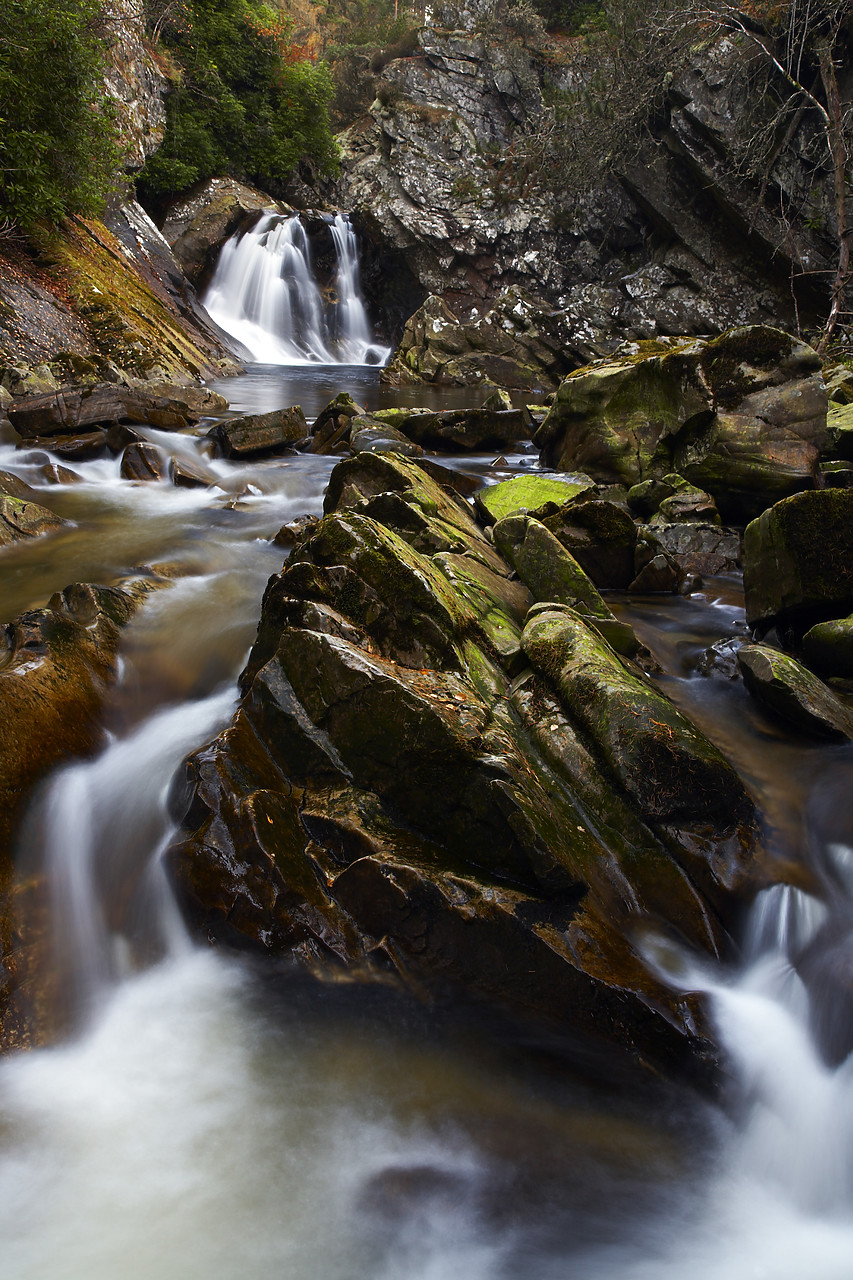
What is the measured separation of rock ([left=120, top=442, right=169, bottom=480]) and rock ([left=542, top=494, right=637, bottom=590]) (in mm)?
5620

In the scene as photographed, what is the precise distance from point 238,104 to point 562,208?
13.6m

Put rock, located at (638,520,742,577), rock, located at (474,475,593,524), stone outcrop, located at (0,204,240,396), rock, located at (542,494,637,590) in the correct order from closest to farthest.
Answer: rock, located at (542,494,637,590) < rock, located at (638,520,742,577) < rock, located at (474,475,593,524) < stone outcrop, located at (0,204,240,396)

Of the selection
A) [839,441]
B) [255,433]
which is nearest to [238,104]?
[255,433]

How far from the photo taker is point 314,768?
130 inches

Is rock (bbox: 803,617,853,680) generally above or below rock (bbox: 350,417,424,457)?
below

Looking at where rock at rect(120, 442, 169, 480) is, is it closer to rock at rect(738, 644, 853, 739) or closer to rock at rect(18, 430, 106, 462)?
rock at rect(18, 430, 106, 462)

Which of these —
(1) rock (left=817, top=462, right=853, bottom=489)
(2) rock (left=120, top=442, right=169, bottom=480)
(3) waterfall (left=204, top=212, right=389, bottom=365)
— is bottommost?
(1) rock (left=817, top=462, right=853, bottom=489)

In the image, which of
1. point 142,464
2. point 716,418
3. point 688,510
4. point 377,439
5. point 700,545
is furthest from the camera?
point 377,439

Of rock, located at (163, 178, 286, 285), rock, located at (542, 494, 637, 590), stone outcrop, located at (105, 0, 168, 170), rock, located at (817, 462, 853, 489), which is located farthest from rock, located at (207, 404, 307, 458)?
rock, located at (163, 178, 286, 285)

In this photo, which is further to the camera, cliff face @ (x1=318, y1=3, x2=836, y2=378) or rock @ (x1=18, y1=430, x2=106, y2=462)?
cliff face @ (x1=318, y1=3, x2=836, y2=378)

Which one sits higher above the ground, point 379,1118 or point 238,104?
point 238,104

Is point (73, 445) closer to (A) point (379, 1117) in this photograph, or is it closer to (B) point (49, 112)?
→ (B) point (49, 112)

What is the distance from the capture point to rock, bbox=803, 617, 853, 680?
4504 mm

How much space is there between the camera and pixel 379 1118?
2.41m
